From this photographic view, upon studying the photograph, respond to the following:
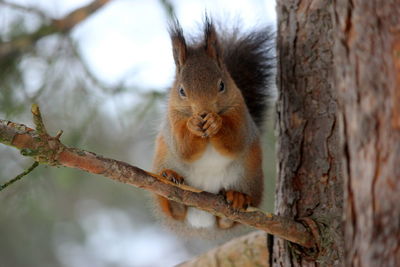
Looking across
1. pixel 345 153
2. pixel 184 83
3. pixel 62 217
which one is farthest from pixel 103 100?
pixel 62 217

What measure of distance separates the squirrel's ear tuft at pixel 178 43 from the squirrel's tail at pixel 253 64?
1.14 feet

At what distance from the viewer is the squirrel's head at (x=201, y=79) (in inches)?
83.3

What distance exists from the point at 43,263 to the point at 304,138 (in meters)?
4.18

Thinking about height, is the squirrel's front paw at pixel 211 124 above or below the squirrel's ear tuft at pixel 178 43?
below

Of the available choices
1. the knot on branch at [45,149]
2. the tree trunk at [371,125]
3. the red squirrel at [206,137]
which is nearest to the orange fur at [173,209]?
the red squirrel at [206,137]

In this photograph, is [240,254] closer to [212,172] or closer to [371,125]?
[212,172]

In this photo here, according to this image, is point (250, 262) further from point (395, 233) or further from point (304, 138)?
Answer: point (395, 233)

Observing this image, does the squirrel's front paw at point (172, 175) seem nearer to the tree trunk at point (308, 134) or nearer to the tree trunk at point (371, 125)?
the tree trunk at point (308, 134)

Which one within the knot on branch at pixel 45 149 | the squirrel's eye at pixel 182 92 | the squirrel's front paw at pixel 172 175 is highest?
the squirrel's eye at pixel 182 92

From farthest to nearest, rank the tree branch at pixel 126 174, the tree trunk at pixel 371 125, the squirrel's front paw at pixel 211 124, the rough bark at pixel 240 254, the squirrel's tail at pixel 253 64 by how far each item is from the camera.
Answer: the squirrel's tail at pixel 253 64 → the rough bark at pixel 240 254 → the squirrel's front paw at pixel 211 124 → the tree branch at pixel 126 174 → the tree trunk at pixel 371 125

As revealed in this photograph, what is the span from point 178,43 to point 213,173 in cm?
57

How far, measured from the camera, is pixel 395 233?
98 centimetres

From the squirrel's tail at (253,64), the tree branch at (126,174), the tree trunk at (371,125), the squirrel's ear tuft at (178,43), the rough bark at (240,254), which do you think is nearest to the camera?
the tree trunk at (371,125)

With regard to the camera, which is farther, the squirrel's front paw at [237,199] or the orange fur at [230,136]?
the orange fur at [230,136]
